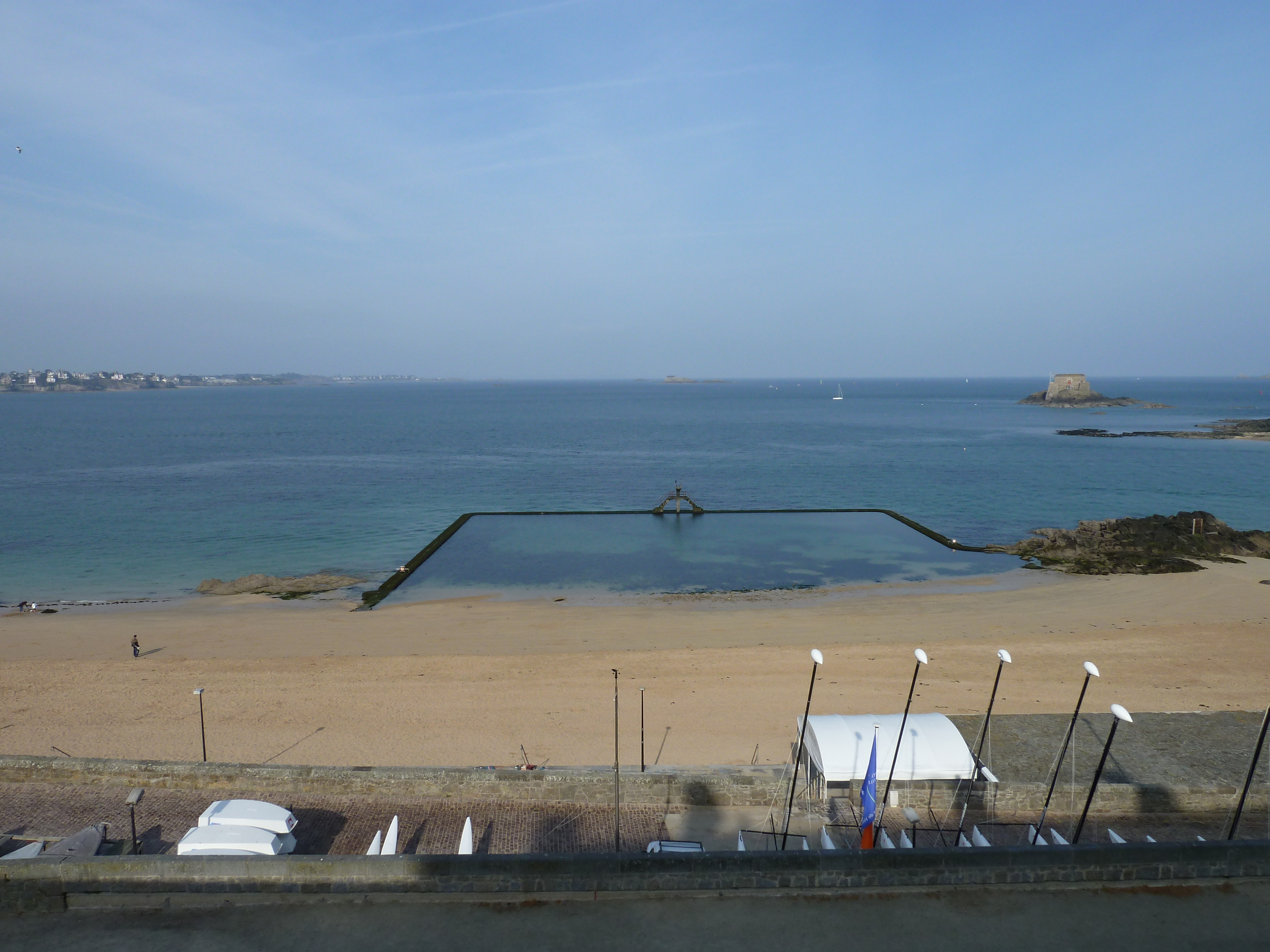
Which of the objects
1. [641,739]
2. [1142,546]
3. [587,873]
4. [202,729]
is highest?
[587,873]

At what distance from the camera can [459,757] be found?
61.3ft

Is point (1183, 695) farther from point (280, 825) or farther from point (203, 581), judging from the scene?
point (203, 581)

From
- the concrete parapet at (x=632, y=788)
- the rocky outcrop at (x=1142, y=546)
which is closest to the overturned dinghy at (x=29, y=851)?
the concrete parapet at (x=632, y=788)

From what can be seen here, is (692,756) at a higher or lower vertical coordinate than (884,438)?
higher

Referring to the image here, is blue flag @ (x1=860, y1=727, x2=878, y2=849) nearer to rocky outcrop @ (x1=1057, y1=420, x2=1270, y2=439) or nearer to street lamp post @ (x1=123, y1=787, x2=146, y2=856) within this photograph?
street lamp post @ (x1=123, y1=787, x2=146, y2=856)

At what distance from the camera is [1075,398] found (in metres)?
182

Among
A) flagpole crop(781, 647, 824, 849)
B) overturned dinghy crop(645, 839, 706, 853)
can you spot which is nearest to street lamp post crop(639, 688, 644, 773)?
overturned dinghy crop(645, 839, 706, 853)

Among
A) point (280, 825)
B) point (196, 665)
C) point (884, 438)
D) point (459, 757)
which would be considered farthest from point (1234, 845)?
point (884, 438)

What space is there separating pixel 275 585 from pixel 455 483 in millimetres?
32693

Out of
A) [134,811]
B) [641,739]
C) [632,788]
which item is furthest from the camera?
[641,739]

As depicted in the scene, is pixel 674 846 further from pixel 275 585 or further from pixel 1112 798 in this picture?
pixel 275 585

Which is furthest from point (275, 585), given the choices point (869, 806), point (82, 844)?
point (869, 806)

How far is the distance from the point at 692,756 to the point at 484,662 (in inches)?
387

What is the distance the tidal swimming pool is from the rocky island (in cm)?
14971
